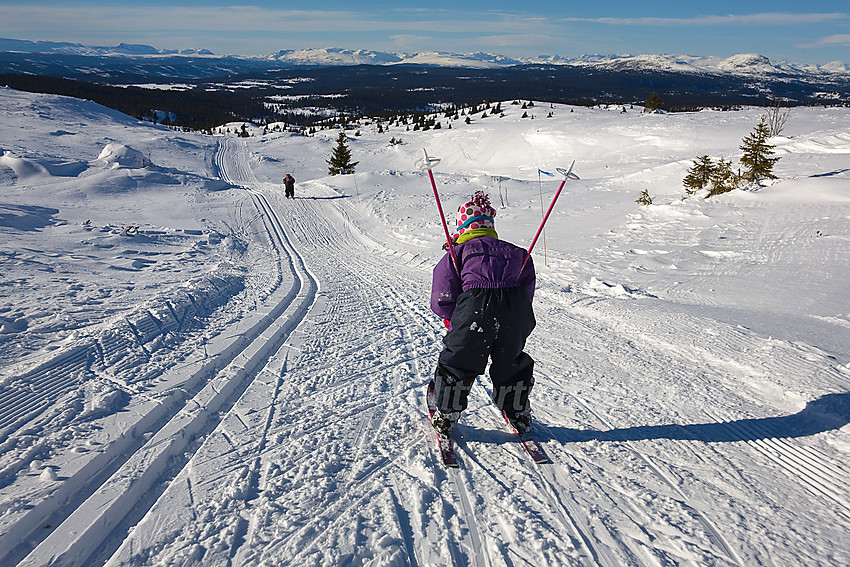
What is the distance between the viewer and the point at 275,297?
21.3 ft

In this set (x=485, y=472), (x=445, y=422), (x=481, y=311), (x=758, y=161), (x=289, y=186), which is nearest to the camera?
(x=481, y=311)

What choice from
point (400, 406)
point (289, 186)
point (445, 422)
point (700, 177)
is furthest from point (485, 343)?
point (289, 186)

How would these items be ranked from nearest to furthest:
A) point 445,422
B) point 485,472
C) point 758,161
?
point 485,472
point 445,422
point 758,161

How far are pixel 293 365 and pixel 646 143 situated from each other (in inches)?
1045

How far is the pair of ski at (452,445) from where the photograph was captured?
283 cm

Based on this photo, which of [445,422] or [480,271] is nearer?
[480,271]

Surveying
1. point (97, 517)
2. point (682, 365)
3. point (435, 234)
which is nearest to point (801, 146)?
point (435, 234)

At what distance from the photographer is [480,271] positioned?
8.55 ft

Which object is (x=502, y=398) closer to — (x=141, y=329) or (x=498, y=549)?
(x=498, y=549)

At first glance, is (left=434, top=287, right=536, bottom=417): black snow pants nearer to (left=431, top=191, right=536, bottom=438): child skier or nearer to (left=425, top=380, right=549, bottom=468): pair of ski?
(left=431, top=191, right=536, bottom=438): child skier

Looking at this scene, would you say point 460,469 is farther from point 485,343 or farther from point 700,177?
point 700,177

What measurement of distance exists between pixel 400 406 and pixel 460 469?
87 centimetres

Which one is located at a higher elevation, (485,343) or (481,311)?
(481,311)

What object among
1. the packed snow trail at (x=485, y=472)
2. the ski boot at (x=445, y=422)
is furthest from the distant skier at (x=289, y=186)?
the ski boot at (x=445, y=422)
